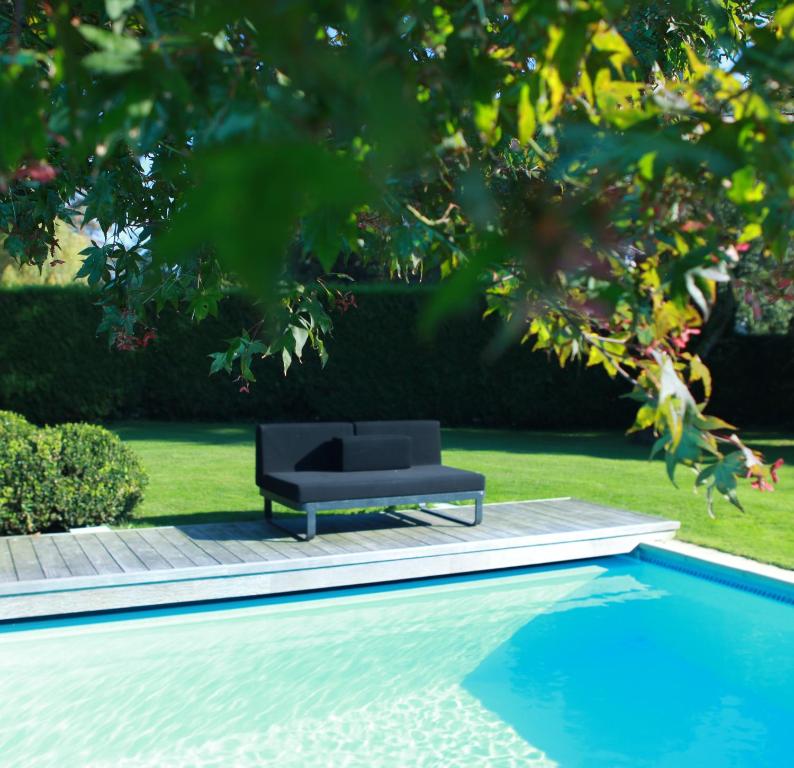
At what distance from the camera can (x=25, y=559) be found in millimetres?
6516

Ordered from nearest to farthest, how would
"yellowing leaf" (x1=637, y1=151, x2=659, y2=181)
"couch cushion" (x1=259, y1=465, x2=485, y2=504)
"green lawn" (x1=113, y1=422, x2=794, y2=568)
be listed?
1. "yellowing leaf" (x1=637, y1=151, x2=659, y2=181)
2. "couch cushion" (x1=259, y1=465, x2=485, y2=504)
3. "green lawn" (x1=113, y1=422, x2=794, y2=568)


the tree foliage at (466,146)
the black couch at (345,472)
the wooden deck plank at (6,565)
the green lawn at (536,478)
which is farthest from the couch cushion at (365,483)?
the tree foliage at (466,146)

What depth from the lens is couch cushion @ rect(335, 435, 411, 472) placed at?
804cm

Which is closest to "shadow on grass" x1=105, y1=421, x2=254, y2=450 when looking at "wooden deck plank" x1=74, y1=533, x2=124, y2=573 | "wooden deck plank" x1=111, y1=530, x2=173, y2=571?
"wooden deck plank" x1=111, y1=530, x2=173, y2=571

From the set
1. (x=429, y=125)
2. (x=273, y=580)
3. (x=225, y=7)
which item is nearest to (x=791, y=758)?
(x=273, y=580)

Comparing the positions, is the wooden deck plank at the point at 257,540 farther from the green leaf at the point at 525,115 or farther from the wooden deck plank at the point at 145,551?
the green leaf at the point at 525,115

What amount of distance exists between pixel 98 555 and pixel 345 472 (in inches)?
87.7

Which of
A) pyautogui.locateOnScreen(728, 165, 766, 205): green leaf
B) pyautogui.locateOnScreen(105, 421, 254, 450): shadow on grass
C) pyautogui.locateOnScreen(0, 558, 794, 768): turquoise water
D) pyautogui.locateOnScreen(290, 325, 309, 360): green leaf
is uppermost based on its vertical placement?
pyautogui.locateOnScreen(728, 165, 766, 205): green leaf

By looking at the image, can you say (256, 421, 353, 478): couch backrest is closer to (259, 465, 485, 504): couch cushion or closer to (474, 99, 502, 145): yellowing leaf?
(259, 465, 485, 504): couch cushion

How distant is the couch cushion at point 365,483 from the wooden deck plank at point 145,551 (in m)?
1.16

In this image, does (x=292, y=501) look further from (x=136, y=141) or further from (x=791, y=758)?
(x=136, y=141)

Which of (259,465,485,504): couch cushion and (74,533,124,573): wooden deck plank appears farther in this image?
(259,465,485,504): couch cushion

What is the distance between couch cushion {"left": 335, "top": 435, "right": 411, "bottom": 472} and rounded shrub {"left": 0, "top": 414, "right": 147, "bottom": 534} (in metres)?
1.95

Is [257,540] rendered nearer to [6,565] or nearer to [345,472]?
[345,472]
